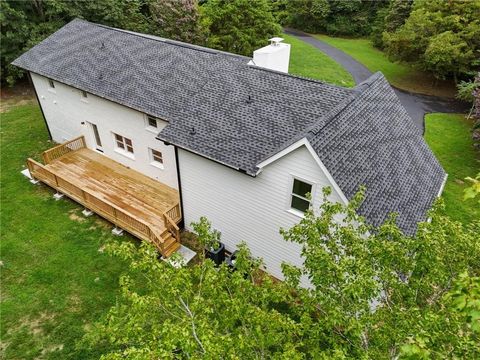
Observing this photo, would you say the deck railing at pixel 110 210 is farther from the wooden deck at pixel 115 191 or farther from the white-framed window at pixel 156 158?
the white-framed window at pixel 156 158

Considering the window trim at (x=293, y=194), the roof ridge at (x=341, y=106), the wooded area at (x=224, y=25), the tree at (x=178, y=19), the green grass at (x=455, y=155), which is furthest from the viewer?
the tree at (x=178, y=19)

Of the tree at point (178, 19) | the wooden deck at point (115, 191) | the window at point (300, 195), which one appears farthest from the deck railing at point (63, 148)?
the tree at point (178, 19)

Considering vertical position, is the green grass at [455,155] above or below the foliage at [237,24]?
below

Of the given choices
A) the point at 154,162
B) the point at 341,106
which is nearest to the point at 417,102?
the point at 341,106

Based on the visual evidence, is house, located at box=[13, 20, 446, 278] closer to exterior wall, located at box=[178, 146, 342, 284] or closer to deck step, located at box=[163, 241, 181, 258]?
exterior wall, located at box=[178, 146, 342, 284]

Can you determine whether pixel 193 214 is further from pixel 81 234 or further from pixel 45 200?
pixel 45 200

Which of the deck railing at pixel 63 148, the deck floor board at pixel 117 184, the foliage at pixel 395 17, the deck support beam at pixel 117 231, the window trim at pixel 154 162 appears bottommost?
the deck support beam at pixel 117 231
